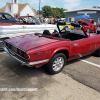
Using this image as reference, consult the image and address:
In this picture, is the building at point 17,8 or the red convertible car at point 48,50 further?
the building at point 17,8

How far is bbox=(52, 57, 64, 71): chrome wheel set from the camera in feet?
11.4

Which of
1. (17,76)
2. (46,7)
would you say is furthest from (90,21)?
(46,7)

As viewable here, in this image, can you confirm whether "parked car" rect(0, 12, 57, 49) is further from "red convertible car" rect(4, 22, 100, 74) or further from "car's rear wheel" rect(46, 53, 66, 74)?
"car's rear wheel" rect(46, 53, 66, 74)

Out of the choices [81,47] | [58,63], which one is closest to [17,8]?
[81,47]

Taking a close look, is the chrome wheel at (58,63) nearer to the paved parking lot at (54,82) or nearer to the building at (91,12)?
the paved parking lot at (54,82)

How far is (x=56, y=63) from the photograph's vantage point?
3482mm

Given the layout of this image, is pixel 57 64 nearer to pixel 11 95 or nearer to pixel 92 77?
pixel 92 77

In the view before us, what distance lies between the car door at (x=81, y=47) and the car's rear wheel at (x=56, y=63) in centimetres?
48

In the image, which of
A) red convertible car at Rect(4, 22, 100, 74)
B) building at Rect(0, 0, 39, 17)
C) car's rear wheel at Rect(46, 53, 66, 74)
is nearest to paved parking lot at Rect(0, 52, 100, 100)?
car's rear wheel at Rect(46, 53, 66, 74)

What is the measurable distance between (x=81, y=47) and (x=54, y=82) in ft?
5.29

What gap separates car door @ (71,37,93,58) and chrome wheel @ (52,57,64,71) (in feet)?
1.60

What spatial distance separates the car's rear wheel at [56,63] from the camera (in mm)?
3301

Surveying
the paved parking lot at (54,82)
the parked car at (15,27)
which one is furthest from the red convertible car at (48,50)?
the parked car at (15,27)

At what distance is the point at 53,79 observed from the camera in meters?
3.32
